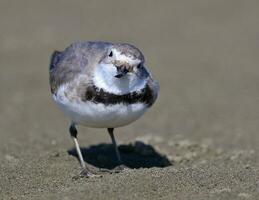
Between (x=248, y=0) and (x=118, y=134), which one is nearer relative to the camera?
(x=118, y=134)

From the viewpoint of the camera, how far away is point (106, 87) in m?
6.66

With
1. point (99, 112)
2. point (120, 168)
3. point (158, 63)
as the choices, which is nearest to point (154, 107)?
point (158, 63)

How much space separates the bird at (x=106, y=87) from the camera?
664 cm

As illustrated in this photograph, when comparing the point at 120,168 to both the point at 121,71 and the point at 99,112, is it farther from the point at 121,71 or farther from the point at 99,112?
the point at 121,71

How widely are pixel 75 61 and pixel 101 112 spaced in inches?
32.5

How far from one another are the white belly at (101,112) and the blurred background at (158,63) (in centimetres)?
153

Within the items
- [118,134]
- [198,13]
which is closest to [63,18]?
[198,13]

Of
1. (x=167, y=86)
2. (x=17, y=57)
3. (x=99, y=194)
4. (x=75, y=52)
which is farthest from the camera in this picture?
(x=17, y=57)

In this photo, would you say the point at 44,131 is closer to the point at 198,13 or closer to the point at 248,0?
the point at 198,13

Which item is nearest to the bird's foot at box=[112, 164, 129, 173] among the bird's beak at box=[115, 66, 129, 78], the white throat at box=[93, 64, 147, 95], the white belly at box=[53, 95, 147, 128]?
the white belly at box=[53, 95, 147, 128]

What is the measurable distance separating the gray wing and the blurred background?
4.26 feet

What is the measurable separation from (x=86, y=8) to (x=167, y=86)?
5.36 metres

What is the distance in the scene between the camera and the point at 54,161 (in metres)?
7.77

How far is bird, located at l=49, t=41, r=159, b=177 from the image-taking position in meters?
6.64
